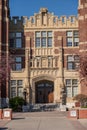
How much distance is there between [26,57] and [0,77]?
2272 centimetres

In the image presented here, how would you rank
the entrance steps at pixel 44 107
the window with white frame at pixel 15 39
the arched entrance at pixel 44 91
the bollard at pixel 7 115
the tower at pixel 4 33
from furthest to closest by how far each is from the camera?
1. the window with white frame at pixel 15 39
2. the arched entrance at pixel 44 91
3. the tower at pixel 4 33
4. the entrance steps at pixel 44 107
5. the bollard at pixel 7 115

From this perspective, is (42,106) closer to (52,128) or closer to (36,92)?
(36,92)

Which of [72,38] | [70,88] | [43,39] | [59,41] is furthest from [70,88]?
[43,39]

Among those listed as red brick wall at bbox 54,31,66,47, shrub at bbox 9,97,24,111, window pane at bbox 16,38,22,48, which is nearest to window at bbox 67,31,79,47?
red brick wall at bbox 54,31,66,47

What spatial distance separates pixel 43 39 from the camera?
55.8m

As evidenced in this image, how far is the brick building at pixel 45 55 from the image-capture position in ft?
177

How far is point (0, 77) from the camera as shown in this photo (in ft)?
106

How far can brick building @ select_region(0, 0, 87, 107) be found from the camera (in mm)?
54031

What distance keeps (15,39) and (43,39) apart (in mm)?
3958

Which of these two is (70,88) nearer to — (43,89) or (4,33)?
(43,89)

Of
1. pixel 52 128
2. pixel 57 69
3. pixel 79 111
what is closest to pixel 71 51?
pixel 57 69

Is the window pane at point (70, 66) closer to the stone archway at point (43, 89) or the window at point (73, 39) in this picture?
the window at point (73, 39)

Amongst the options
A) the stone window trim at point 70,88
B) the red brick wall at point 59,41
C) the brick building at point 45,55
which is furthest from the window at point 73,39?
the stone window trim at point 70,88

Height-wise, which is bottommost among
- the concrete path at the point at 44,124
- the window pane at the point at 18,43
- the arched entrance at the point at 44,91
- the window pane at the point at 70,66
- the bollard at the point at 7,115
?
the concrete path at the point at 44,124
